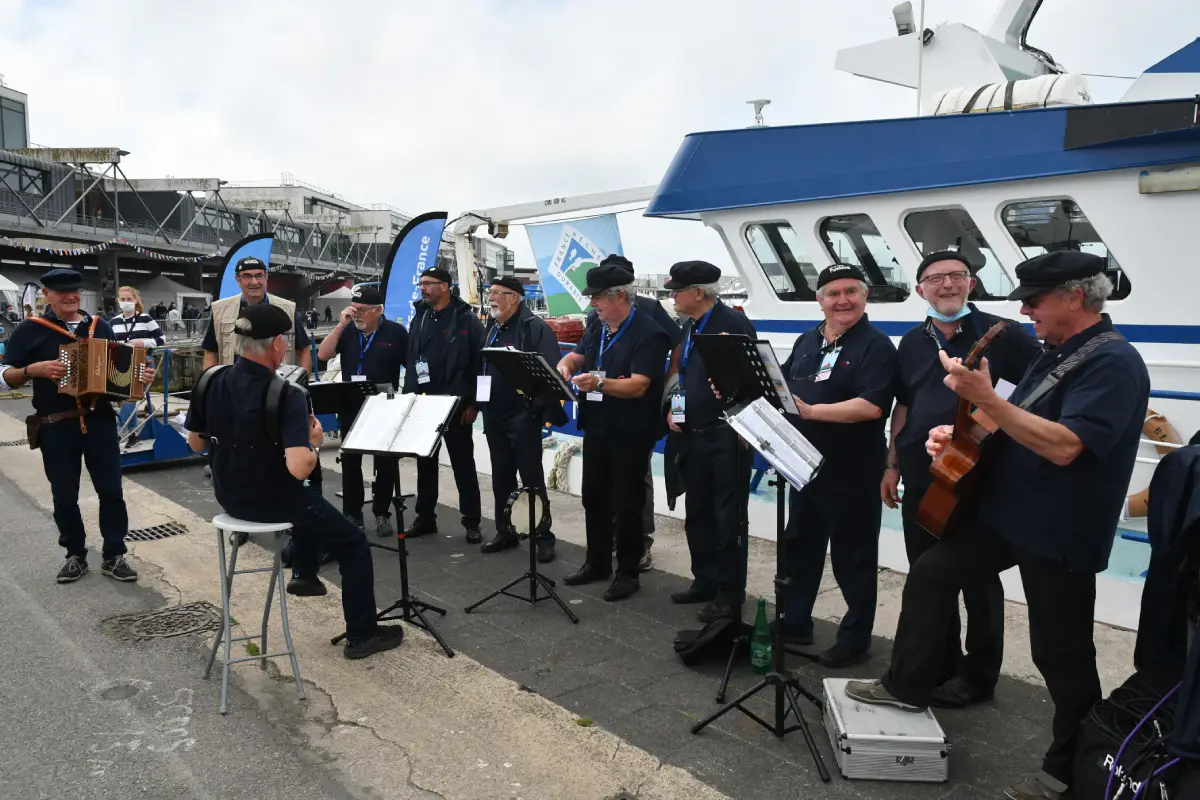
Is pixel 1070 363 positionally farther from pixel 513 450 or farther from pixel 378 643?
pixel 513 450

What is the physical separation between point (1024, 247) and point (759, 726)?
4396mm

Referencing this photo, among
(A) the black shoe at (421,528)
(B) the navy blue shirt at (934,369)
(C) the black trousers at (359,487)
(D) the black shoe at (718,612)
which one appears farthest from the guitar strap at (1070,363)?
(A) the black shoe at (421,528)

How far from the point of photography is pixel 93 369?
5219 mm

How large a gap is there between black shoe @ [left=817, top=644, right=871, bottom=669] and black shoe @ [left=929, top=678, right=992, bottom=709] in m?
0.48

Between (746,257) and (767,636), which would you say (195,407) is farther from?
(746,257)

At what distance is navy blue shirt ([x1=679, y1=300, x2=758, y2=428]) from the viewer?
14.8 feet

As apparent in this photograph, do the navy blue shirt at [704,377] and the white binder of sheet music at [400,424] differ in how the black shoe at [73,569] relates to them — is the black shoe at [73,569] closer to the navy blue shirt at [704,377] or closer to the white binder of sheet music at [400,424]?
the white binder of sheet music at [400,424]

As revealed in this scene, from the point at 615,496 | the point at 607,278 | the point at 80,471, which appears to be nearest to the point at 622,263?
the point at 607,278

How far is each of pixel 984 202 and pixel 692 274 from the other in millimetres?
2847

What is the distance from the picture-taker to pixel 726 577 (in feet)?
14.5

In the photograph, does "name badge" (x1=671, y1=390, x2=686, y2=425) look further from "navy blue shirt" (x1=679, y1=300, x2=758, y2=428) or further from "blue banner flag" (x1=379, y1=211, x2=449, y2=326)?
"blue banner flag" (x1=379, y1=211, x2=449, y2=326)

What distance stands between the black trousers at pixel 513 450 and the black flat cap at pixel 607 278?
1.31 m

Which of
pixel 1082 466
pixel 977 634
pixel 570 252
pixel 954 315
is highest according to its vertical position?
pixel 570 252

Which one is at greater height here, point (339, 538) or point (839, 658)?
point (339, 538)
